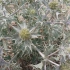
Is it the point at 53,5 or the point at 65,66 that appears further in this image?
the point at 53,5

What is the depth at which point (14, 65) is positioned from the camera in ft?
5.67

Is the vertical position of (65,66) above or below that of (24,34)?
below

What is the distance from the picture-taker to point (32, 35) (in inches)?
61.2

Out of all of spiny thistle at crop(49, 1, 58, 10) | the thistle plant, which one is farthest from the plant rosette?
spiny thistle at crop(49, 1, 58, 10)


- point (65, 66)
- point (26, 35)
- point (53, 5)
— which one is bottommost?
point (65, 66)

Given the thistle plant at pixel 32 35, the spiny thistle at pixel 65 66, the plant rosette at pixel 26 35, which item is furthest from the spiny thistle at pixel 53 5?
the spiny thistle at pixel 65 66

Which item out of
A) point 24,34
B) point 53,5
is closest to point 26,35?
point 24,34

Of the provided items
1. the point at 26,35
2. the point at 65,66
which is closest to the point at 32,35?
the point at 26,35

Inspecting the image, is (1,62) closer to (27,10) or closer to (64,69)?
(64,69)

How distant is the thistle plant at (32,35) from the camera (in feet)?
5.16

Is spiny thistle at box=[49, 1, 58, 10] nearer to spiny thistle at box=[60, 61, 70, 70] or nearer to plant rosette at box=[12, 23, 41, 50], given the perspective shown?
plant rosette at box=[12, 23, 41, 50]

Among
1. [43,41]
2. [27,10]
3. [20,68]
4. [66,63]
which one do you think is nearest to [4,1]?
[27,10]

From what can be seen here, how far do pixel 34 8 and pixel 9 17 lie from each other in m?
0.32

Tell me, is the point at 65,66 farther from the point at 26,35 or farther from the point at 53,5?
the point at 53,5
